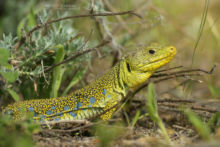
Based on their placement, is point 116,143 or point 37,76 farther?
point 37,76

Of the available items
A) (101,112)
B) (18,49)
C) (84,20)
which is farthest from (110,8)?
(101,112)

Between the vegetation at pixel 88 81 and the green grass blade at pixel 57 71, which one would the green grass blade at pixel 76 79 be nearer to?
the vegetation at pixel 88 81

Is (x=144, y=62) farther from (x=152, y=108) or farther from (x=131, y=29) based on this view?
(x=131, y=29)

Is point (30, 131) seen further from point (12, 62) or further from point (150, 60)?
point (150, 60)

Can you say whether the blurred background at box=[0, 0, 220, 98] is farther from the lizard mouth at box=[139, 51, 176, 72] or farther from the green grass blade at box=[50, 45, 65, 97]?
the lizard mouth at box=[139, 51, 176, 72]

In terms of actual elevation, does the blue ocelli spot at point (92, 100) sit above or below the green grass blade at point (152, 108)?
above

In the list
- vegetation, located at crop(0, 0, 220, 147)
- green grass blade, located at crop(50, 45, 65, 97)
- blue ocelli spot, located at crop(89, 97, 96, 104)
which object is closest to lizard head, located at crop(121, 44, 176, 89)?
vegetation, located at crop(0, 0, 220, 147)

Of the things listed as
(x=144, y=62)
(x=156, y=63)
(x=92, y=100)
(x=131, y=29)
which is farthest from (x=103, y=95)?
→ (x=131, y=29)

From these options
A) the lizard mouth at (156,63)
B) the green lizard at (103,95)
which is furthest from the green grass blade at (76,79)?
the lizard mouth at (156,63)
